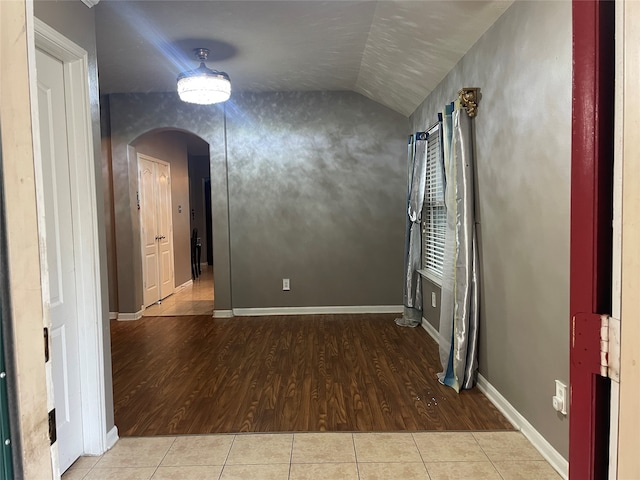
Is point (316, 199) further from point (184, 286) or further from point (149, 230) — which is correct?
point (184, 286)

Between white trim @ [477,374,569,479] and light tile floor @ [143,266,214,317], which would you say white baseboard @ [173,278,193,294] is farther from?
white trim @ [477,374,569,479]

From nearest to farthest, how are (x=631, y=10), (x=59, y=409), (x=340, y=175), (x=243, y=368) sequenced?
(x=631, y=10) < (x=59, y=409) < (x=243, y=368) < (x=340, y=175)

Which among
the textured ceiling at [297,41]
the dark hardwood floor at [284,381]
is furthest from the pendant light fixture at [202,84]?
the dark hardwood floor at [284,381]

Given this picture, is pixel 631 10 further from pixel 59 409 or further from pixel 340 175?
pixel 340 175

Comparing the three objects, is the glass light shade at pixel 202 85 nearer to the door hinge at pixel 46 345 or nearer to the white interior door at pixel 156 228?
the white interior door at pixel 156 228

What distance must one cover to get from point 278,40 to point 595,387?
11.0 feet

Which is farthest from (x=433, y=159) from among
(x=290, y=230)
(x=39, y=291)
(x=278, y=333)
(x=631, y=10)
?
(x=39, y=291)

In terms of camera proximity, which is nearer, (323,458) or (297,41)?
(323,458)

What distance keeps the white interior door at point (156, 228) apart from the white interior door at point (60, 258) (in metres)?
3.40

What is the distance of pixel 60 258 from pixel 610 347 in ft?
7.19

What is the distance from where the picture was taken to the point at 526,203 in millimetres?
2234

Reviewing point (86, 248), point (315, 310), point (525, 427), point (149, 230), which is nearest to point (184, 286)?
point (149, 230)

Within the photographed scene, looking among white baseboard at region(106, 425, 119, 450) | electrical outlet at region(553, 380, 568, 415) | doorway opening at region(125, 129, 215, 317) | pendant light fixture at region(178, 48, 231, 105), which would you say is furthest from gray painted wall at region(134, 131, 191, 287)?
electrical outlet at region(553, 380, 568, 415)

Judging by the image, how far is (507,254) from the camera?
2459 mm
